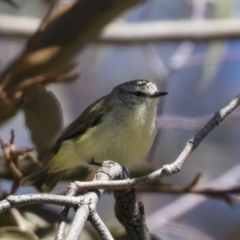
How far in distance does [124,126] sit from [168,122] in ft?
1.57

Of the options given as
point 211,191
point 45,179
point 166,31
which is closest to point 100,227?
point 211,191

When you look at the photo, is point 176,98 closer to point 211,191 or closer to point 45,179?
point 45,179

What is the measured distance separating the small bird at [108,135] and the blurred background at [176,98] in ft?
0.36

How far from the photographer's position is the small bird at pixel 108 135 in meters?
2.33

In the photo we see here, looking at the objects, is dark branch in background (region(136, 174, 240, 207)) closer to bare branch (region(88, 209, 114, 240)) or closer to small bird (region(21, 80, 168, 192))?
small bird (region(21, 80, 168, 192))

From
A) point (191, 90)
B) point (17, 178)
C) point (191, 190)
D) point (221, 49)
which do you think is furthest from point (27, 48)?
point (191, 90)

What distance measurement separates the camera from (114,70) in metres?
5.16

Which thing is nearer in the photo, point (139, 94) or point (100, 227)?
point (100, 227)

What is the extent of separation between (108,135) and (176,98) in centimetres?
251

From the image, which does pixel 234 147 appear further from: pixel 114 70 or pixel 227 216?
pixel 114 70

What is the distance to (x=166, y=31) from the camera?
2.88 m

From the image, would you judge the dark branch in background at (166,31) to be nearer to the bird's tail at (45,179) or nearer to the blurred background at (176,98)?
the blurred background at (176,98)

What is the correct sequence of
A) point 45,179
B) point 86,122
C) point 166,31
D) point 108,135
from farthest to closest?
point 166,31, point 45,179, point 86,122, point 108,135

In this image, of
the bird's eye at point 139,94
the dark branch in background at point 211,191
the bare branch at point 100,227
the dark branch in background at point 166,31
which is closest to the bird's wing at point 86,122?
the bird's eye at point 139,94
